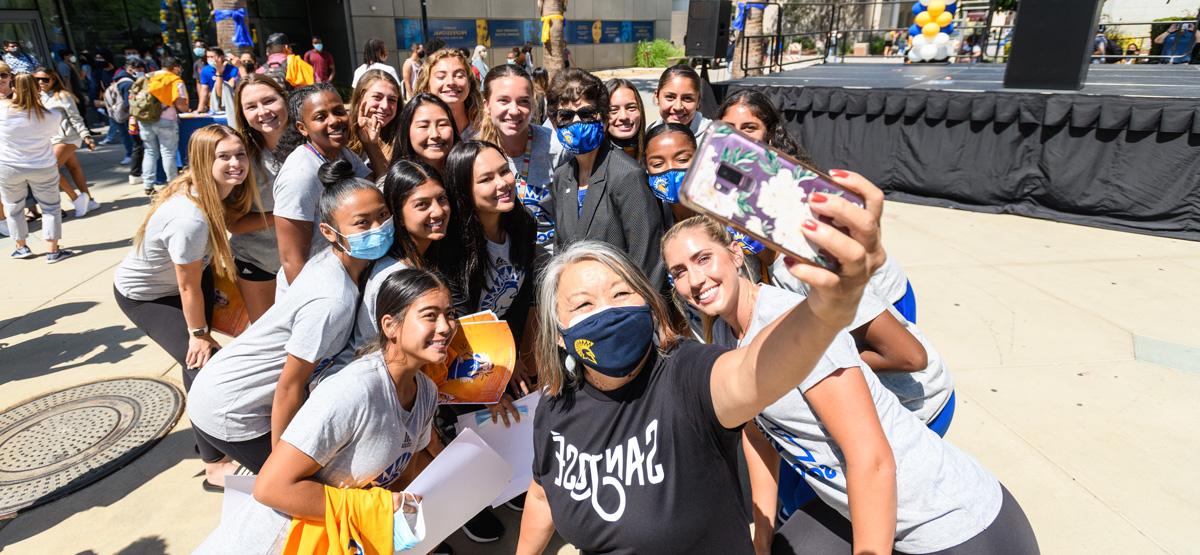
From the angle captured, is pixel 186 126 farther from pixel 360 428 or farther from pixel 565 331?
pixel 565 331

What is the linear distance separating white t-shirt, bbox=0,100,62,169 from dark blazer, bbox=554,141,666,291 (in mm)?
5957

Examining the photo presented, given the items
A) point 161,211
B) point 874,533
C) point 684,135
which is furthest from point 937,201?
point 161,211

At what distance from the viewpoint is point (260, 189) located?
11.8 ft

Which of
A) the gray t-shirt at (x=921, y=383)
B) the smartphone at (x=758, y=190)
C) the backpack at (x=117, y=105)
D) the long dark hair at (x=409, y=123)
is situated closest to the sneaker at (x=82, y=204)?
the backpack at (x=117, y=105)

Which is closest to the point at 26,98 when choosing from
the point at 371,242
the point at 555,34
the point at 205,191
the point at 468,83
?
the point at 205,191

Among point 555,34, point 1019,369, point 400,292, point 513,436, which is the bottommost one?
point 1019,369

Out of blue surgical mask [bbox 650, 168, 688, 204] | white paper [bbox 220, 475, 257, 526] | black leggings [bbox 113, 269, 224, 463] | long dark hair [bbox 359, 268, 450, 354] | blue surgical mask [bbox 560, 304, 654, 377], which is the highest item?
blue surgical mask [bbox 650, 168, 688, 204]

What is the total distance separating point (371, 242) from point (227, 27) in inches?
415

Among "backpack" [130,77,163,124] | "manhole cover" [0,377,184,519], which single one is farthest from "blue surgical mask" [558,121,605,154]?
"backpack" [130,77,163,124]

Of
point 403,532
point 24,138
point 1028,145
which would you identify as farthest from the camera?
point 1028,145

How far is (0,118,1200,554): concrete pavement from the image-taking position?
2.93 m

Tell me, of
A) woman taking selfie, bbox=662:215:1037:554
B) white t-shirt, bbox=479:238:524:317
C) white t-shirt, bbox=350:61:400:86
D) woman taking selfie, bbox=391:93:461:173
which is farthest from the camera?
white t-shirt, bbox=350:61:400:86

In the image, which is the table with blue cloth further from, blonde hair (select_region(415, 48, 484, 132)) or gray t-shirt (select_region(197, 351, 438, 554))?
gray t-shirt (select_region(197, 351, 438, 554))

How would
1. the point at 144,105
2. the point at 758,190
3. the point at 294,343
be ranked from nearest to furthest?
the point at 758,190, the point at 294,343, the point at 144,105
